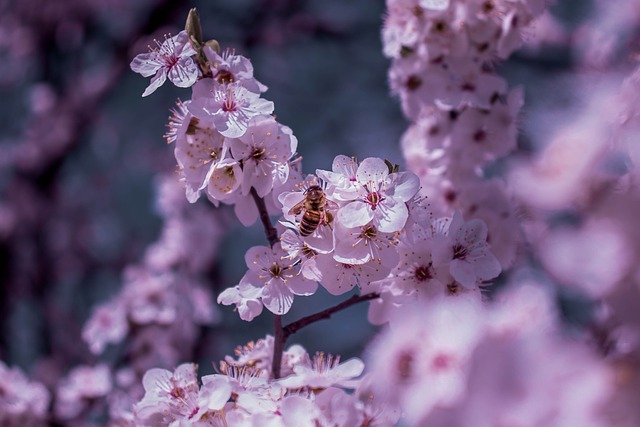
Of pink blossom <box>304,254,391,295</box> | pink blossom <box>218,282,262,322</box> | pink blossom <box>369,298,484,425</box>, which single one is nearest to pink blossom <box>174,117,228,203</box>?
pink blossom <box>218,282,262,322</box>

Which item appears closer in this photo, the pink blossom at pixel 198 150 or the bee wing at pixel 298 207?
the bee wing at pixel 298 207

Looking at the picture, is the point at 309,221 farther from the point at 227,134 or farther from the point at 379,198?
the point at 227,134

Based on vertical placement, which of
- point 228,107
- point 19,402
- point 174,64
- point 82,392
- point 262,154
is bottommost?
point 82,392

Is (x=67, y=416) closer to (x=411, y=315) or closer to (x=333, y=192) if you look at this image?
(x=333, y=192)

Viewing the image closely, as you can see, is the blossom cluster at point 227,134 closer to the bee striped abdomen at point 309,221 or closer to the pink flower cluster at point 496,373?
the bee striped abdomen at point 309,221

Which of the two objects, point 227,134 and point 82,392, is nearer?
point 227,134

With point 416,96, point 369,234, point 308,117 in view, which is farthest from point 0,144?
point 369,234

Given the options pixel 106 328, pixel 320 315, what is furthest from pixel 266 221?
pixel 106 328

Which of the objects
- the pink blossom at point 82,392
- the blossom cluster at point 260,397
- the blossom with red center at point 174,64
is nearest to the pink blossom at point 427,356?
the blossom cluster at point 260,397
